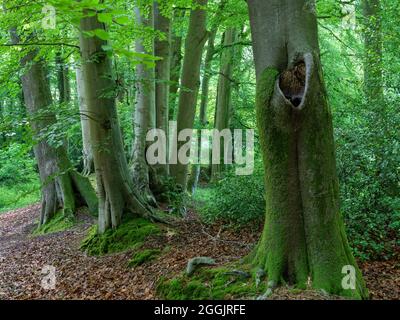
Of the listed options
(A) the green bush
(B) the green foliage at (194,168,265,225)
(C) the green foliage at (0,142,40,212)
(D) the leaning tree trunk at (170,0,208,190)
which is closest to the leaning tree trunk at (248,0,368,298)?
(B) the green foliage at (194,168,265,225)

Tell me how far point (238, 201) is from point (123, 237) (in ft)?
8.23

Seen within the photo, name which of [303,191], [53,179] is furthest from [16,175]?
[303,191]

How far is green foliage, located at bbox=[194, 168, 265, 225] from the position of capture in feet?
28.1

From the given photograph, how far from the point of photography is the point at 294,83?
4449 millimetres

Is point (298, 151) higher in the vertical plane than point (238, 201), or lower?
higher

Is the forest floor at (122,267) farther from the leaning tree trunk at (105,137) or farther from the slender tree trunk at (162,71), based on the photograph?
the slender tree trunk at (162,71)

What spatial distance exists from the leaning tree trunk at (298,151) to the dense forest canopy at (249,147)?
0.01m

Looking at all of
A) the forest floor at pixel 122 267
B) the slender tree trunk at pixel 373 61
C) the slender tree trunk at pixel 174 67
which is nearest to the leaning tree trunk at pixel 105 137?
the forest floor at pixel 122 267

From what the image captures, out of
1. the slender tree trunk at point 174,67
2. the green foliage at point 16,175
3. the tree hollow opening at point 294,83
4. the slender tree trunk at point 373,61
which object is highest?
the slender tree trunk at point 174,67

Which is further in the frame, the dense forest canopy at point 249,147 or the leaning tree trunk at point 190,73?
the leaning tree trunk at point 190,73

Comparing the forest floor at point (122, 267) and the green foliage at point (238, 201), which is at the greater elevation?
the green foliage at point (238, 201)

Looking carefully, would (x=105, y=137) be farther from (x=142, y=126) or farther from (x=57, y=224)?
(x=57, y=224)

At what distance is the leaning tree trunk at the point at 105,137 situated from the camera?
260 inches

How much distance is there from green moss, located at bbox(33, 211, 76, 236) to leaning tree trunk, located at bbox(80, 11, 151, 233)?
2920mm
